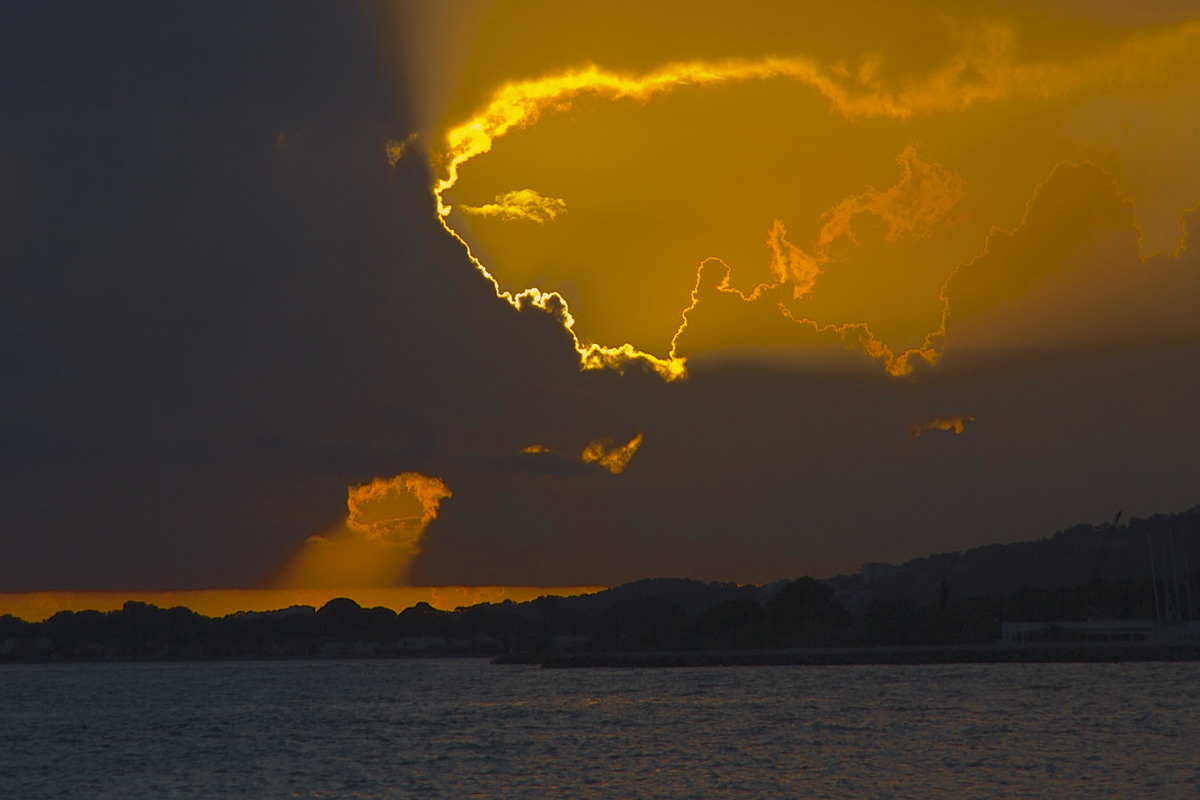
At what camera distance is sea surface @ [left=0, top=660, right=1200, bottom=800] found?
73.4 metres

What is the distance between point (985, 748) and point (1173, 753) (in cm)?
1258

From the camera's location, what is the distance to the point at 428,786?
77.0m

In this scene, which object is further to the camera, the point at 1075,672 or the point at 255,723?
the point at 1075,672

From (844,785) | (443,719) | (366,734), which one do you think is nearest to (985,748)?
(844,785)

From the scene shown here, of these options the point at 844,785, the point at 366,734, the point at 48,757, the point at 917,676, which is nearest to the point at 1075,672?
the point at 917,676

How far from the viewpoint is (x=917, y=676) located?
7805 inches

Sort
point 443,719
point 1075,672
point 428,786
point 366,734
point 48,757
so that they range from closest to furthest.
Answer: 1. point 428,786
2. point 48,757
3. point 366,734
4. point 443,719
5. point 1075,672

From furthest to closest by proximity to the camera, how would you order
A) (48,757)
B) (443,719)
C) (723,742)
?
(443,719) < (48,757) < (723,742)

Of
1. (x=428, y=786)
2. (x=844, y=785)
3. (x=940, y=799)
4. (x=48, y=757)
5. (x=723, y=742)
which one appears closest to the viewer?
(x=940, y=799)

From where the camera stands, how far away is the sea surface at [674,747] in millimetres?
73438

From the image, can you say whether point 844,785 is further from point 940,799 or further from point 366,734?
point 366,734

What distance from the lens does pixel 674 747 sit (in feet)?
325

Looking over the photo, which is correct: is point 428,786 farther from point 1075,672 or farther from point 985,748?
point 1075,672

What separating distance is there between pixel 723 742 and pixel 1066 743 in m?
26.3
